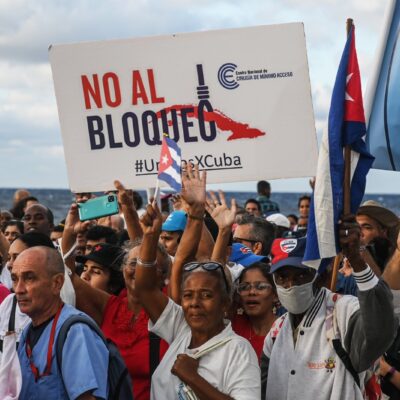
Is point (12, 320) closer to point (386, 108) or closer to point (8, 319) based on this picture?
point (8, 319)

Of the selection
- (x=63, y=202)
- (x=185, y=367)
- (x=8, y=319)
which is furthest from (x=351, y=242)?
(x=63, y=202)

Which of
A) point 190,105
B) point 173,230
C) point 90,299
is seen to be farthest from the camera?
point 190,105

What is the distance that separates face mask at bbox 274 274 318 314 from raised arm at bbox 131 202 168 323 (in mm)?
722

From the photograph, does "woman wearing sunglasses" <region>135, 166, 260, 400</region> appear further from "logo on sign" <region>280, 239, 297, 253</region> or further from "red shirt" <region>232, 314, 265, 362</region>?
"red shirt" <region>232, 314, 265, 362</region>

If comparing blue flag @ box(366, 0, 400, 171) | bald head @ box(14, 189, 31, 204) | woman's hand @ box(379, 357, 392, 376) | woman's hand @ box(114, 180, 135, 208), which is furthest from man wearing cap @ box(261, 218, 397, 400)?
bald head @ box(14, 189, 31, 204)

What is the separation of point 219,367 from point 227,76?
9.56 ft

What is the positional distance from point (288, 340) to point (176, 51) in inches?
119

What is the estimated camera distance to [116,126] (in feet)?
23.8

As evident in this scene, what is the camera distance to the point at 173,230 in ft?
23.1

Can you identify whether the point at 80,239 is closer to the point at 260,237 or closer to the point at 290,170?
the point at 260,237

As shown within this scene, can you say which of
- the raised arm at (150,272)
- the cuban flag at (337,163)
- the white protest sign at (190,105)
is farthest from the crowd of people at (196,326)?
the white protest sign at (190,105)

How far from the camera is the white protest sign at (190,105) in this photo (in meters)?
7.12

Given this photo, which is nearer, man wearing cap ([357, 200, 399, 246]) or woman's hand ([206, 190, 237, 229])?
woman's hand ([206, 190, 237, 229])

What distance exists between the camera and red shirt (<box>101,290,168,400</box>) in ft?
18.6
